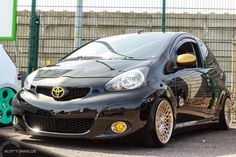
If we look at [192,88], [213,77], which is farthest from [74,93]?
[213,77]

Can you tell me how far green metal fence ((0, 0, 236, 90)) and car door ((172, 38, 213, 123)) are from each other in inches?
97.6

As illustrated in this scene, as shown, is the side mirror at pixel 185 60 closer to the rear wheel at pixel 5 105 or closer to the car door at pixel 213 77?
the car door at pixel 213 77

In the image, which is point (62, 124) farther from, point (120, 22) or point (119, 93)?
point (120, 22)

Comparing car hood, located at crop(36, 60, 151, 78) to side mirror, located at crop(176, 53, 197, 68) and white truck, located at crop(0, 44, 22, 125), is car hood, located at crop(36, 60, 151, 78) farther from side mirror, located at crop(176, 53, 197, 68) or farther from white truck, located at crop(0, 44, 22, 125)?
white truck, located at crop(0, 44, 22, 125)

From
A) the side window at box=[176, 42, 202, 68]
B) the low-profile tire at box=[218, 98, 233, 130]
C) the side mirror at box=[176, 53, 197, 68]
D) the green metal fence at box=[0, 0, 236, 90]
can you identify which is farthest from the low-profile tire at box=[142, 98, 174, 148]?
the green metal fence at box=[0, 0, 236, 90]

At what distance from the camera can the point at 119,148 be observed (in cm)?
471

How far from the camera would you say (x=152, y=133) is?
4617 millimetres

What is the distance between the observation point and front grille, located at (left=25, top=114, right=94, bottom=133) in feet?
14.9

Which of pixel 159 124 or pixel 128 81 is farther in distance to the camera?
pixel 159 124

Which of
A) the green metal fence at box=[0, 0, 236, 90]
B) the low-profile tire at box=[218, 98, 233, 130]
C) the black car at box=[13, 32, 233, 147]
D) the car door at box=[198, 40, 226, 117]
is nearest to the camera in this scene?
the black car at box=[13, 32, 233, 147]

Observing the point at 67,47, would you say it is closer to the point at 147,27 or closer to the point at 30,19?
the point at 30,19

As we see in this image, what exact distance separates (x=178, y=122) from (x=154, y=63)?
31.6 inches

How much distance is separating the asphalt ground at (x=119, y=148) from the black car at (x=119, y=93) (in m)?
0.14

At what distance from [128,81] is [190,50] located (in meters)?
1.74
